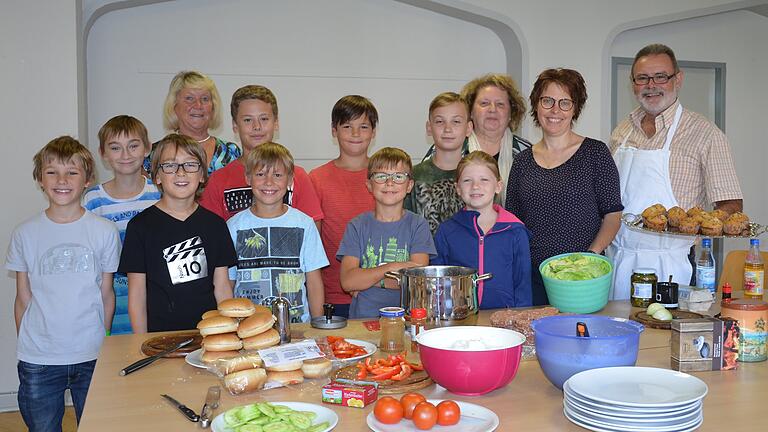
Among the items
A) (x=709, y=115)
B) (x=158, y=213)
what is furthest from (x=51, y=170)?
(x=709, y=115)

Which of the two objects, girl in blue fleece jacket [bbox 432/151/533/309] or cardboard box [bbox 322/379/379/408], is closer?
cardboard box [bbox 322/379/379/408]

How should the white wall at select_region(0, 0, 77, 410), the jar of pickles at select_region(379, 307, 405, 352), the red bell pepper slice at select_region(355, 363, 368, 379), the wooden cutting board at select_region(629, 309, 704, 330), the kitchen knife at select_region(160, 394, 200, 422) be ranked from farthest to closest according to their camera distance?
1. the white wall at select_region(0, 0, 77, 410)
2. the wooden cutting board at select_region(629, 309, 704, 330)
3. the jar of pickles at select_region(379, 307, 405, 352)
4. the red bell pepper slice at select_region(355, 363, 368, 379)
5. the kitchen knife at select_region(160, 394, 200, 422)

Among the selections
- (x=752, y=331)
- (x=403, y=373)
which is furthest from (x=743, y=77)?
(x=403, y=373)

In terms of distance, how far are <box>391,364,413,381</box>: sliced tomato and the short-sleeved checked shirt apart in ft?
6.72

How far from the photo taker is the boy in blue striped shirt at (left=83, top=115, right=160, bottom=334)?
3.10m

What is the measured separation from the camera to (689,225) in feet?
8.30

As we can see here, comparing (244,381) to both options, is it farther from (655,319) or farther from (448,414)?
(655,319)

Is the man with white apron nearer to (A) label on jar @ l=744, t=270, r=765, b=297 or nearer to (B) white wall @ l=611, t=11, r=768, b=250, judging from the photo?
(A) label on jar @ l=744, t=270, r=765, b=297

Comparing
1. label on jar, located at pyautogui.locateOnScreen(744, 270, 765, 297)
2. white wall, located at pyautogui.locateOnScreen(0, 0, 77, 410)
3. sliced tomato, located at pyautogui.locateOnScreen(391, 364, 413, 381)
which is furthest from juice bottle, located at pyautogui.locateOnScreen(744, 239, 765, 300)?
white wall, located at pyautogui.locateOnScreen(0, 0, 77, 410)

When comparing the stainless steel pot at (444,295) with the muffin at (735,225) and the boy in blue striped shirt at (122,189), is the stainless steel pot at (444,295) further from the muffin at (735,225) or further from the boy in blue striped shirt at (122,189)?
the boy in blue striped shirt at (122,189)

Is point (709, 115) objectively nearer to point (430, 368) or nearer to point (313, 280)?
point (313, 280)

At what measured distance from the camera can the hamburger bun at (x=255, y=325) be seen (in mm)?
1928

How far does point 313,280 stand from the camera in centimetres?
294

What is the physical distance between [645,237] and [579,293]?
0.89 meters
